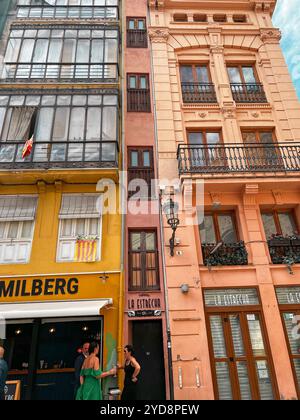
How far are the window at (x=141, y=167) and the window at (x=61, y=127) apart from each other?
106 cm

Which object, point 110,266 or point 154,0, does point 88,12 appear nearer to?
point 154,0

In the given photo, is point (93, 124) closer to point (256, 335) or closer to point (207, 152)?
point (207, 152)

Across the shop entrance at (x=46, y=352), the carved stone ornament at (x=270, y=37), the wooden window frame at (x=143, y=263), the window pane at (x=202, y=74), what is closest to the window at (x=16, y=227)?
the shop entrance at (x=46, y=352)

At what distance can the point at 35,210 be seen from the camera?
33.5ft

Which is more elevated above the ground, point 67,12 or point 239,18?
point 239,18

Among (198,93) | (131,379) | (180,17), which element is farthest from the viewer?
(180,17)

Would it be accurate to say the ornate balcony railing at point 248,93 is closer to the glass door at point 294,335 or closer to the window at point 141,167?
the window at point 141,167

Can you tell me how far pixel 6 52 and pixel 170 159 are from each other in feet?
28.2

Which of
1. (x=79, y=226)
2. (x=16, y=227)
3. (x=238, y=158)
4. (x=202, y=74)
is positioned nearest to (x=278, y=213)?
(x=238, y=158)

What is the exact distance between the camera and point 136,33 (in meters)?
14.4

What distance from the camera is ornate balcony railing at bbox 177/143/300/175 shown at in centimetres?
1023

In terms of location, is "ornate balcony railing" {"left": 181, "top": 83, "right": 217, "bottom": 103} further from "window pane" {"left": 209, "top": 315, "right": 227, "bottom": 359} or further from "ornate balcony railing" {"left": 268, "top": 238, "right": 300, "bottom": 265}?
"window pane" {"left": 209, "top": 315, "right": 227, "bottom": 359}

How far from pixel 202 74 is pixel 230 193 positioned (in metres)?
6.21
